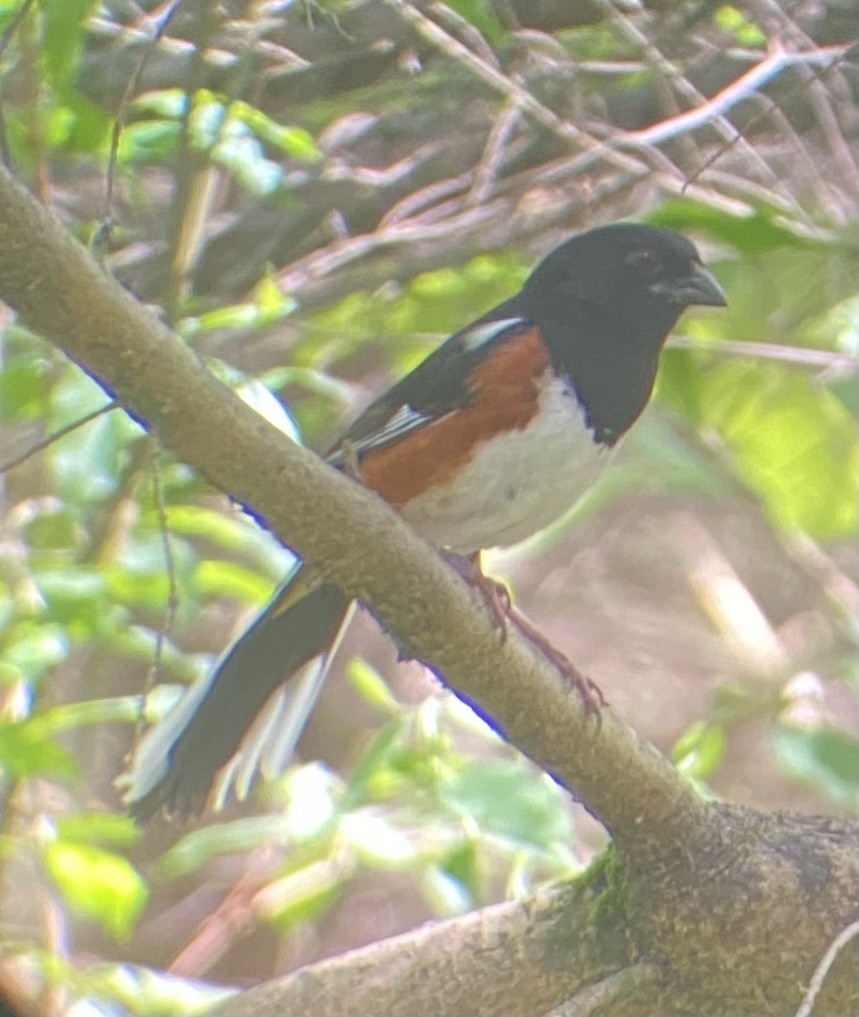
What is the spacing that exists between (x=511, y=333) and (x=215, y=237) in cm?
71

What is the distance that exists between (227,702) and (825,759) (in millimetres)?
737

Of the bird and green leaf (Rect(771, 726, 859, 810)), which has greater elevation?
the bird

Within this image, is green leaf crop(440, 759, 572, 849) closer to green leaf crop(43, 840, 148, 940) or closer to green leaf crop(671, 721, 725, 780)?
green leaf crop(671, 721, 725, 780)

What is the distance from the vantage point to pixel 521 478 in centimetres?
170

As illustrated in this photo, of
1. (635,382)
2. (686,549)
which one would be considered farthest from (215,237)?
(686,549)

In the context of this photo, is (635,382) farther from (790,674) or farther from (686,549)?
Result: (686,549)

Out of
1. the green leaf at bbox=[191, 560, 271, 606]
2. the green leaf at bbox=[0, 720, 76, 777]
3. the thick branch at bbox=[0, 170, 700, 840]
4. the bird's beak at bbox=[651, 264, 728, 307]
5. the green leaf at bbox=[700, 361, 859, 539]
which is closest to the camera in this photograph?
the thick branch at bbox=[0, 170, 700, 840]

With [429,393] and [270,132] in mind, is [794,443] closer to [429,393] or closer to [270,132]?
[429,393]

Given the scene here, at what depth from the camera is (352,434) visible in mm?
1784

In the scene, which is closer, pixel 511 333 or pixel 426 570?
pixel 426 570

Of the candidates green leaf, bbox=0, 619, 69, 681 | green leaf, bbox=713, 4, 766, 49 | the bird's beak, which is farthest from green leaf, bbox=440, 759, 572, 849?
green leaf, bbox=713, 4, 766, 49

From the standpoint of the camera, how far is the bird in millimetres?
1704

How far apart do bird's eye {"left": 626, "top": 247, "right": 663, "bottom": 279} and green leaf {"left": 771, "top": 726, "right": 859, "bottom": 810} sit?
1.98 ft

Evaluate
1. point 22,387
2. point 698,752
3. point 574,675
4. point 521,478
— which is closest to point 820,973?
point 574,675
